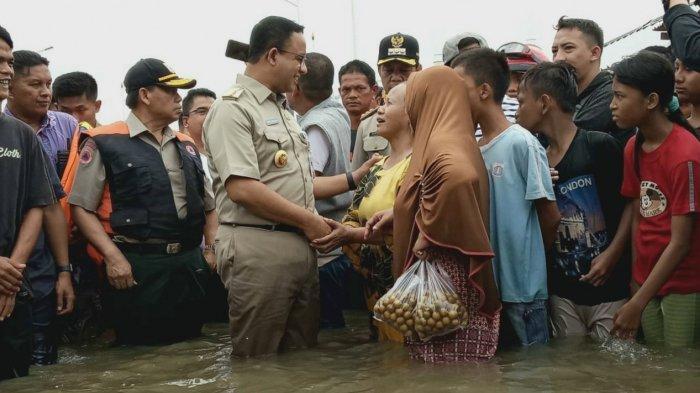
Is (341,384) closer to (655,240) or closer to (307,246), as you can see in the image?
(307,246)

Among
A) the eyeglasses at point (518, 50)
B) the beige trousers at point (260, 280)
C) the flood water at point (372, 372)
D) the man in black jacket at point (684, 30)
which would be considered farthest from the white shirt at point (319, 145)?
the man in black jacket at point (684, 30)

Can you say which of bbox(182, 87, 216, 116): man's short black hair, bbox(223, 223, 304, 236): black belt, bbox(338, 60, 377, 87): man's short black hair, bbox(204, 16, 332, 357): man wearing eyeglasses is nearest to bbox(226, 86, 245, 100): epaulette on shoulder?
bbox(204, 16, 332, 357): man wearing eyeglasses

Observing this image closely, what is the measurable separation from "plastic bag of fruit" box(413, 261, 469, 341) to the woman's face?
1255mm

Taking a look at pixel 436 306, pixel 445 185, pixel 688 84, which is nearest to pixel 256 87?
pixel 445 185

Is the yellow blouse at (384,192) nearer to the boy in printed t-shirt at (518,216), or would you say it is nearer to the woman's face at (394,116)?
the woman's face at (394,116)

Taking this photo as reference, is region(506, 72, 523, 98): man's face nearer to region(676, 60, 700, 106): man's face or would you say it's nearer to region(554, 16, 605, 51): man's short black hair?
region(554, 16, 605, 51): man's short black hair

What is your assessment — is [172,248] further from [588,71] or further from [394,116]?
[588,71]

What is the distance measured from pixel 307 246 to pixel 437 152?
1.20 meters

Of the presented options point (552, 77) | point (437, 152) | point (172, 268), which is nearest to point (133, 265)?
point (172, 268)

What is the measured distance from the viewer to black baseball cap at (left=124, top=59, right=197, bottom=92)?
564cm

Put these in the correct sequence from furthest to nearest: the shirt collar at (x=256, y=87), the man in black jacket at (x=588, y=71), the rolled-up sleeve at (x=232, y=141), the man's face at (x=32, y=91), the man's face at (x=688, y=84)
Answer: the man's face at (x=32, y=91) → the man in black jacket at (x=588, y=71) → the shirt collar at (x=256, y=87) → the man's face at (x=688, y=84) → the rolled-up sleeve at (x=232, y=141)

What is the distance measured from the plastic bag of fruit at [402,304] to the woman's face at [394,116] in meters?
1.26

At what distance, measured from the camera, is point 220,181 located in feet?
15.7

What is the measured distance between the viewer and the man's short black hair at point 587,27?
5.61 meters
